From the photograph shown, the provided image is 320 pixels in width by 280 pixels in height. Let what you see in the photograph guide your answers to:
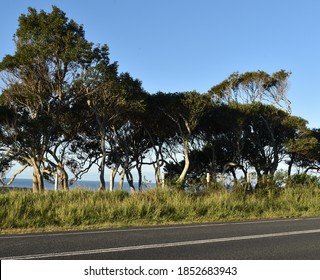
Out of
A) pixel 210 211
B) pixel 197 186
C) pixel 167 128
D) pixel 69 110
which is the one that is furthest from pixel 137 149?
pixel 210 211

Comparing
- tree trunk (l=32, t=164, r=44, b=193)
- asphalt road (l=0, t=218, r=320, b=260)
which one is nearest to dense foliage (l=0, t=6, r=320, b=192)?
tree trunk (l=32, t=164, r=44, b=193)

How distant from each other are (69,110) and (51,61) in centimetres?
494

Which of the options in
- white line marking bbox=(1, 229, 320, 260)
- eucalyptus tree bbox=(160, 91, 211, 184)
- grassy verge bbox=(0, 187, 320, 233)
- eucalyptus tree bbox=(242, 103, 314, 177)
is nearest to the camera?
white line marking bbox=(1, 229, 320, 260)

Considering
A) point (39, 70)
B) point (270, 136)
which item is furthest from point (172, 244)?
point (270, 136)

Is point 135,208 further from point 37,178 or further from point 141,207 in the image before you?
point 37,178

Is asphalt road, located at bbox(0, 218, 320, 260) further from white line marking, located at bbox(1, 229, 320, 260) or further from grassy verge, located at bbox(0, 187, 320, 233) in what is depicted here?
grassy verge, located at bbox(0, 187, 320, 233)

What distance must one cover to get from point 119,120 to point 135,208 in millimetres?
20159

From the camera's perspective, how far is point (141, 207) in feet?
46.5

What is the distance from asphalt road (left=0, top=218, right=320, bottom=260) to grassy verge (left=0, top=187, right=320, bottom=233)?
1.89m

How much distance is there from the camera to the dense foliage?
27.7 meters

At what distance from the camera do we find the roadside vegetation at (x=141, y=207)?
12188 millimetres

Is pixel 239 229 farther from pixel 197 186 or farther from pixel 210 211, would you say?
pixel 197 186

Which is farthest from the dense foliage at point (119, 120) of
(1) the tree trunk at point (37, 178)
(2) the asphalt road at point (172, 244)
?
(2) the asphalt road at point (172, 244)

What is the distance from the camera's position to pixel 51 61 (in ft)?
91.1
